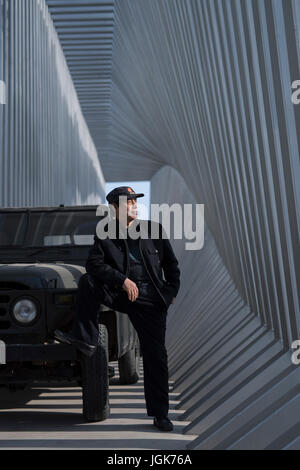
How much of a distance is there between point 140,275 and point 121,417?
133 centimetres

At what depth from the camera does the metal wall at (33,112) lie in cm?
1159

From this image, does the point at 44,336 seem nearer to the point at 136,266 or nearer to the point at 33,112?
the point at 136,266

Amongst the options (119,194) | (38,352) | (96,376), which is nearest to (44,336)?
(38,352)

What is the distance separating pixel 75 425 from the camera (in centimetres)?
461

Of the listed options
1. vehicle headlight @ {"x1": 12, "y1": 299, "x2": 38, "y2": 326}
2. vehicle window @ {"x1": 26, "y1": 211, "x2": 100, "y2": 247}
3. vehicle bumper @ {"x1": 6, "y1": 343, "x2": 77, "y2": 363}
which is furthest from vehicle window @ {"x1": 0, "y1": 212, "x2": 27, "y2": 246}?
vehicle bumper @ {"x1": 6, "y1": 343, "x2": 77, "y2": 363}

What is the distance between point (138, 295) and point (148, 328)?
0.25 metres

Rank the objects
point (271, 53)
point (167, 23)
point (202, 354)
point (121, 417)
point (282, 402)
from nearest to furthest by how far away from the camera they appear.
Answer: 1. point (282, 402)
2. point (271, 53)
3. point (121, 417)
4. point (202, 354)
5. point (167, 23)

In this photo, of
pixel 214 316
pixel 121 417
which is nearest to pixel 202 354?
pixel 214 316

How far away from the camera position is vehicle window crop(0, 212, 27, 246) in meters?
5.85

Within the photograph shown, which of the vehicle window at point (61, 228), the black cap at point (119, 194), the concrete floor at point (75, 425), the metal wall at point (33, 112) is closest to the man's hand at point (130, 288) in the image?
the black cap at point (119, 194)

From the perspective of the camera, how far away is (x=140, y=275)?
4285 millimetres

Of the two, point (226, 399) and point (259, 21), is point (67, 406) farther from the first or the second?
point (259, 21)

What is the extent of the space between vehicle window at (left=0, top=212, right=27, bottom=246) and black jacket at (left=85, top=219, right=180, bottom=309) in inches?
68.4

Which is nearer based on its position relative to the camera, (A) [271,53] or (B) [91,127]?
(A) [271,53]
